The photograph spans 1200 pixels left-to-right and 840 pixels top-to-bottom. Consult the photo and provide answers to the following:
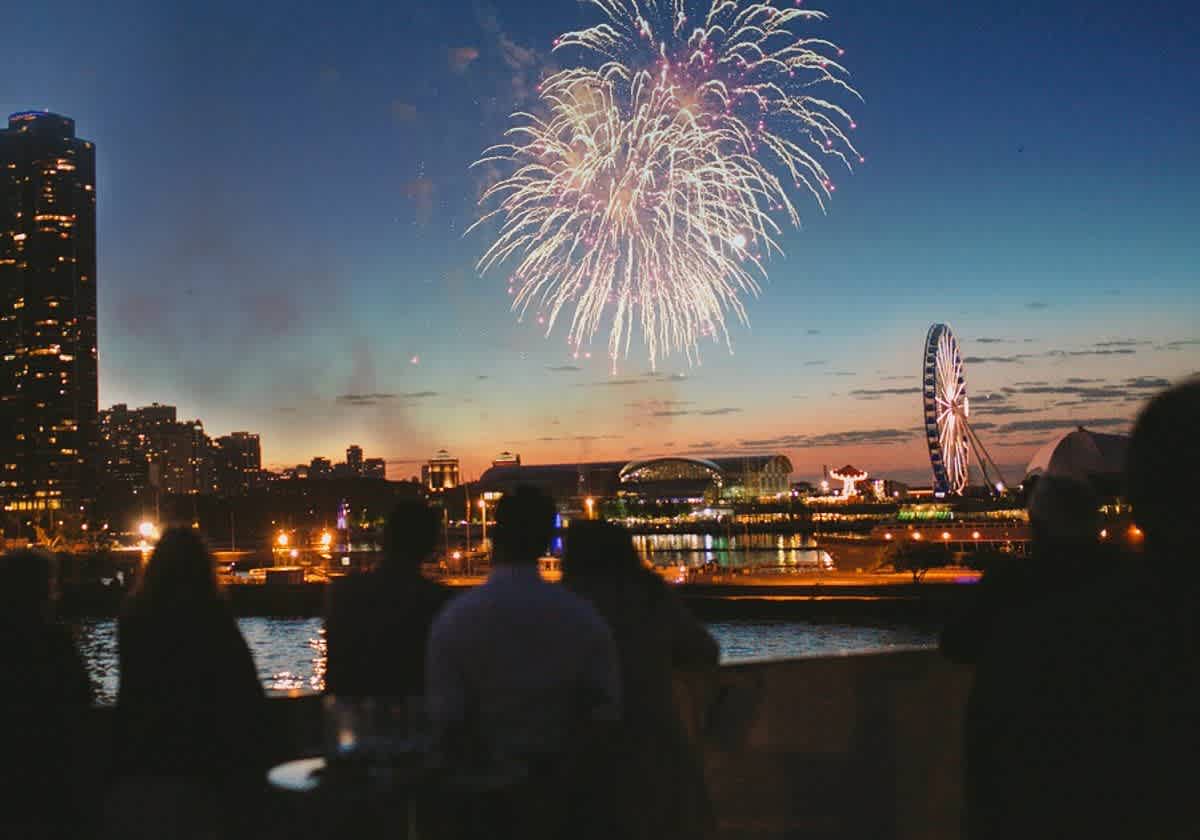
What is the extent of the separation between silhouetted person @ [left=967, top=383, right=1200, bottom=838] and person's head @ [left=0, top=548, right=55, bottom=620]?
9.65ft

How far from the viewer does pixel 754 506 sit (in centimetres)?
16725

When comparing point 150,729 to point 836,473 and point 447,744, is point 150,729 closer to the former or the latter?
point 447,744

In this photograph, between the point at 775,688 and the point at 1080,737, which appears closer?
the point at 1080,737

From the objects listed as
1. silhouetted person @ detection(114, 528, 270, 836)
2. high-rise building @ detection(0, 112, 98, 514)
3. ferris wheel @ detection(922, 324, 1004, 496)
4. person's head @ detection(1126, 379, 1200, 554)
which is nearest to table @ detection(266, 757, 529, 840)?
silhouetted person @ detection(114, 528, 270, 836)

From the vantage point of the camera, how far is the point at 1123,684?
1.64 meters

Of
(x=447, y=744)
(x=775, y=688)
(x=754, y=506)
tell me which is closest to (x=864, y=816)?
(x=775, y=688)

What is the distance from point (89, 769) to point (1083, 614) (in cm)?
311

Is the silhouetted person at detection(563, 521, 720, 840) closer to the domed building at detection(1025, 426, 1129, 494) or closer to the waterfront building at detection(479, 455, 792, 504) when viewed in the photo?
the domed building at detection(1025, 426, 1129, 494)

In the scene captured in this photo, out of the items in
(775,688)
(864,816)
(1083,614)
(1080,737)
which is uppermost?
(1083,614)

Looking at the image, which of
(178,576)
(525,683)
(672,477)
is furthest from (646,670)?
(672,477)

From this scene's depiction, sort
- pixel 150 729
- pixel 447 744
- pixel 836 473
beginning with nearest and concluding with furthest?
pixel 447 744
pixel 150 729
pixel 836 473

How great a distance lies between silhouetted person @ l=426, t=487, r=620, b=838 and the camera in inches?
115

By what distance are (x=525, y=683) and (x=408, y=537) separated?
1.11 m

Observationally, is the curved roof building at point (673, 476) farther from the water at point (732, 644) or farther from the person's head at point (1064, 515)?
the person's head at point (1064, 515)
